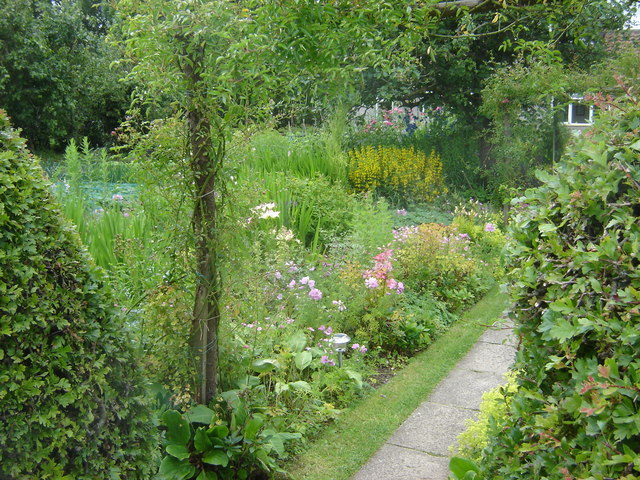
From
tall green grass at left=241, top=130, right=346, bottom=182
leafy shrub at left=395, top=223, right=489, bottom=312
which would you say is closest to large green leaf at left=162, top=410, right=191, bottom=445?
leafy shrub at left=395, top=223, right=489, bottom=312

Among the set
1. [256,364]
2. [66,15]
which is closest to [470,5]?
[256,364]

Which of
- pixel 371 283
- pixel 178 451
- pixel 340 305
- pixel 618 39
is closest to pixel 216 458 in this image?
pixel 178 451

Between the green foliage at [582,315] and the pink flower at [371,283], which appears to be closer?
the green foliage at [582,315]

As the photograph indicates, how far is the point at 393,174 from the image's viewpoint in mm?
9641

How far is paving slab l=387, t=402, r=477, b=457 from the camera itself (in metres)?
3.67

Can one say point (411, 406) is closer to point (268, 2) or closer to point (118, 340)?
point (118, 340)

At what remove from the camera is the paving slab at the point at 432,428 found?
144 inches

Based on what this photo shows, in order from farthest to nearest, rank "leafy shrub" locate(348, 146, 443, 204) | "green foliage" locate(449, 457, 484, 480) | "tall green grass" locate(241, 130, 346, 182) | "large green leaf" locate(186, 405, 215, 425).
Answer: "leafy shrub" locate(348, 146, 443, 204)
"tall green grass" locate(241, 130, 346, 182)
"large green leaf" locate(186, 405, 215, 425)
"green foliage" locate(449, 457, 484, 480)

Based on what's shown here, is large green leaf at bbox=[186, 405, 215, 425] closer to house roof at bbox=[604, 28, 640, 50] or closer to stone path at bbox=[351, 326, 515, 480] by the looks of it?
stone path at bbox=[351, 326, 515, 480]

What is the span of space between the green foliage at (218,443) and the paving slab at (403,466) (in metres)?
0.56

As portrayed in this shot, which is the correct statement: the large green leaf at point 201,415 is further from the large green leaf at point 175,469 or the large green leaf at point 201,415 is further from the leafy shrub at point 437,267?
the leafy shrub at point 437,267

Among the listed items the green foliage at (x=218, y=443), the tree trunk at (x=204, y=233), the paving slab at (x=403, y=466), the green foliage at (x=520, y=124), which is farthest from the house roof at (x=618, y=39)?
the green foliage at (x=218, y=443)

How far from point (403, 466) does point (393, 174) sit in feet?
21.9

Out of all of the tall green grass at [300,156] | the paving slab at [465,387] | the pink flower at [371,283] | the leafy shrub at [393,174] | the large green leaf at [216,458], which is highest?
the tall green grass at [300,156]
